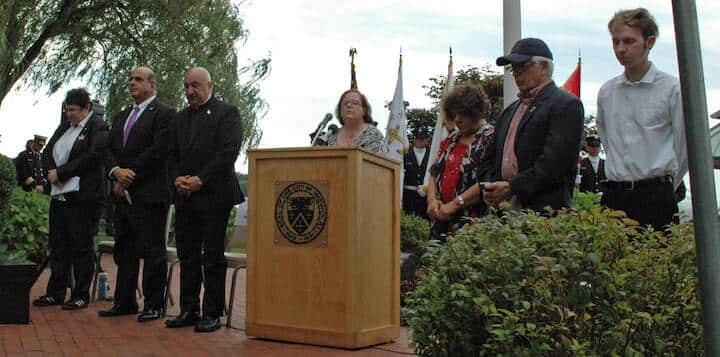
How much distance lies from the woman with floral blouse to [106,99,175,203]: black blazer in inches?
112

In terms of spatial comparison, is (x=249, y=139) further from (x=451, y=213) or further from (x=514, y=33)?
(x=451, y=213)

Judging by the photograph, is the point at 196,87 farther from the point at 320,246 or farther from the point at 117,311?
the point at 117,311

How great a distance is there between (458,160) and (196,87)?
2513 mm

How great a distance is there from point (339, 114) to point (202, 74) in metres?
1.25

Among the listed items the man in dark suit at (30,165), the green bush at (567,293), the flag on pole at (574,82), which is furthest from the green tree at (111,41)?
the green bush at (567,293)

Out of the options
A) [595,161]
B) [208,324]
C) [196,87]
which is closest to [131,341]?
[208,324]

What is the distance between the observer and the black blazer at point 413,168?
15.3 metres

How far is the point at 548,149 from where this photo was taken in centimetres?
508

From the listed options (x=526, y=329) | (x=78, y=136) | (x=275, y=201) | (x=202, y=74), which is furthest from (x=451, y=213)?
(x=78, y=136)

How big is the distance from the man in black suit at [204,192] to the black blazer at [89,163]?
4.77 feet

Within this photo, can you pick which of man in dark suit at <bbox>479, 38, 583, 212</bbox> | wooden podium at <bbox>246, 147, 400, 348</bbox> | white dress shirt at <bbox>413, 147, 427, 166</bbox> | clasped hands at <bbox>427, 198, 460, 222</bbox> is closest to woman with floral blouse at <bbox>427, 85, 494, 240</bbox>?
clasped hands at <bbox>427, 198, 460, 222</bbox>

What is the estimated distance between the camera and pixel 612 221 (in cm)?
407

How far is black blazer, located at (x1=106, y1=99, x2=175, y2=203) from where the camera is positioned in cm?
814

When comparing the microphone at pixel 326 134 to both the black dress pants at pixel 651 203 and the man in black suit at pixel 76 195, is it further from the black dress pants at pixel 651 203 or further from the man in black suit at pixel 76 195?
the black dress pants at pixel 651 203
